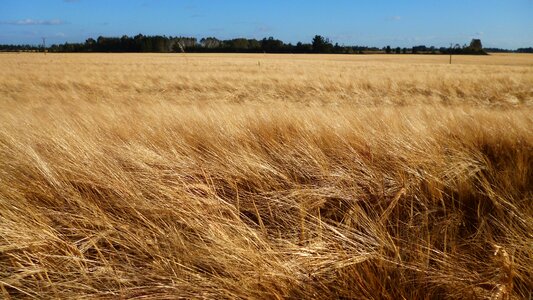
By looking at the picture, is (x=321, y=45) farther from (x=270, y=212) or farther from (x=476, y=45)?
(x=270, y=212)

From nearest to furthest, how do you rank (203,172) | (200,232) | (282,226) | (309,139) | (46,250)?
(46,250)
(200,232)
(282,226)
(203,172)
(309,139)

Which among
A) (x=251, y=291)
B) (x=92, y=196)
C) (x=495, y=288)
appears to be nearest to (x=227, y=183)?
(x=92, y=196)

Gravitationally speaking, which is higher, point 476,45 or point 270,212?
point 476,45

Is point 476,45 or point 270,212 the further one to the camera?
point 476,45

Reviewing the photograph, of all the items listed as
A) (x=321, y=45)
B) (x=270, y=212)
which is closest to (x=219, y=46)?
(x=321, y=45)

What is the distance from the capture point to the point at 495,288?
114 cm

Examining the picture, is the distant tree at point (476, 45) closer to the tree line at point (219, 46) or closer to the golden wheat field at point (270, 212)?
the tree line at point (219, 46)

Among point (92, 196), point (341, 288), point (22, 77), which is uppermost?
point (22, 77)

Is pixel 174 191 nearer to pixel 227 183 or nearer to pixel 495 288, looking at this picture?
pixel 227 183

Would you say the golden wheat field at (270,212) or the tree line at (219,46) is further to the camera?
the tree line at (219,46)

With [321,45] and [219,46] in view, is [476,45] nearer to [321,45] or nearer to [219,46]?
[321,45]

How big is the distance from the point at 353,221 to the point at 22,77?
59.7 feet

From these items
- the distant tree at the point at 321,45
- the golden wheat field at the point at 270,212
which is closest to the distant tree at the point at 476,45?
the distant tree at the point at 321,45

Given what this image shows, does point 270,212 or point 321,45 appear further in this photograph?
point 321,45
